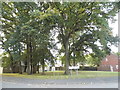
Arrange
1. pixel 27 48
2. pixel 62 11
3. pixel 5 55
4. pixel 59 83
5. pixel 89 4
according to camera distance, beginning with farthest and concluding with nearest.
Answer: pixel 5 55
pixel 27 48
pixel 62 11
pixel 89 4
pixel 59 83

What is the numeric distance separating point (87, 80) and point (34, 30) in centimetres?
437

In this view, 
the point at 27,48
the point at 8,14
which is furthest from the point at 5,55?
the point at 8,14

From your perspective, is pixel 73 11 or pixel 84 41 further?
pixel 84 41

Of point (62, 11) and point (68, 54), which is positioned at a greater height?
point (62, 11)

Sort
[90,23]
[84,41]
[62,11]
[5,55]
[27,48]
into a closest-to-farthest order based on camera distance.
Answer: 1. [62,11]
2. [90,23]
3. [84,41]
4. [27,48]
5. [5,55]

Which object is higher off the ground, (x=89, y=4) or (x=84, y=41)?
(x=89, y=4)

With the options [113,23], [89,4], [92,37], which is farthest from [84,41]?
[89,4]

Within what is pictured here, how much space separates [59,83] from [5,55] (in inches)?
455

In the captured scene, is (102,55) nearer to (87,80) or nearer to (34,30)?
(87,80)

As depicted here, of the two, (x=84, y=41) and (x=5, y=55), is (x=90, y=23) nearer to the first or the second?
(x=84, y=41)

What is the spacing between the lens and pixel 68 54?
12.8m

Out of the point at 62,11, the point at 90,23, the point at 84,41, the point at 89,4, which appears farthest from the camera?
the point at 84,41

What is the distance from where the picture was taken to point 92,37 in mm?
11766

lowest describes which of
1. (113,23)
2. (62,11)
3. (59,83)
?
(59,83)
